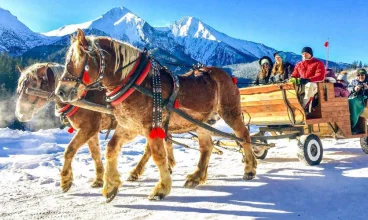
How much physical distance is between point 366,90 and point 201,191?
5.42 m

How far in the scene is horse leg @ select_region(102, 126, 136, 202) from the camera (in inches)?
169

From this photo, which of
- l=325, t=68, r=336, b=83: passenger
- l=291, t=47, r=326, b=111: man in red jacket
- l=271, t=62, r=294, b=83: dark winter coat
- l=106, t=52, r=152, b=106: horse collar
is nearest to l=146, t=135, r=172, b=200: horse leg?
l=106, t=52, r=152, b=106: horse collar

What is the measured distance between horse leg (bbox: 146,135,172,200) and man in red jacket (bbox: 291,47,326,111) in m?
3.41

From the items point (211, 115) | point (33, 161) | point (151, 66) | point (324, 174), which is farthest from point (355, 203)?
point (33, 161)

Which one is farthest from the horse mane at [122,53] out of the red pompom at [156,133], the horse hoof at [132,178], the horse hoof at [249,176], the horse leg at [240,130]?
the horse hoof at [249,176]

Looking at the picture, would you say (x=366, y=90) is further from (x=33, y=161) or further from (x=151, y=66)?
(x=33, y=161)

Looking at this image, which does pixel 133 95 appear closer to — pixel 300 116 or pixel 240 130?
pixel 240 130

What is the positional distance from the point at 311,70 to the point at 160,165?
169 inches

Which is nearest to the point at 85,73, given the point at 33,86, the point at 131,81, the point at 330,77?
the point at 131,81

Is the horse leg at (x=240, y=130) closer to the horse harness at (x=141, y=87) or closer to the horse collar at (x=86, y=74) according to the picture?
the horse harness at (x=141, y=87)

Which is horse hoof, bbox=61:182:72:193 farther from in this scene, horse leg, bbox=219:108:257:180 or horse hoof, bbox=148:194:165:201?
horse leg, bbox=219:108:257:180

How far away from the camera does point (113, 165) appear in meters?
4.42

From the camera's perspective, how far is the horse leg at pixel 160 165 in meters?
4.17

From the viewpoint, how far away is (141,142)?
1180 centimetres
